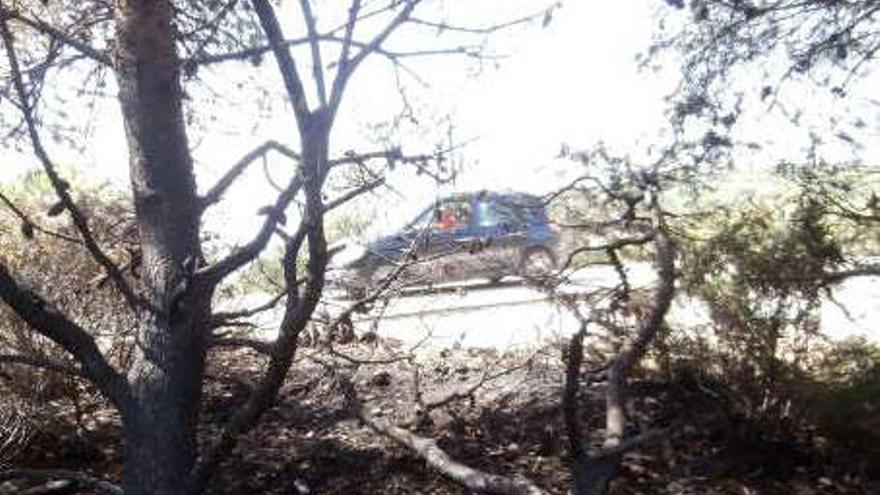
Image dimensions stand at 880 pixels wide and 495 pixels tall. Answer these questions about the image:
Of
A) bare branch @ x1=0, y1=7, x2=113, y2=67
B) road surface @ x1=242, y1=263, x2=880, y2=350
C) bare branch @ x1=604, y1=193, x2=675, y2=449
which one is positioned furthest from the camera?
road surface @ x1=242, y1=263, x2=880, y2=350

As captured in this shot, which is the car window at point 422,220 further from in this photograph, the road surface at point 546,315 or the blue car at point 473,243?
the road surface at point 546,315

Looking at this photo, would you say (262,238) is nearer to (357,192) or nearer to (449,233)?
(357,192)

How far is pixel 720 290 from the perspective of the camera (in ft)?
18.7

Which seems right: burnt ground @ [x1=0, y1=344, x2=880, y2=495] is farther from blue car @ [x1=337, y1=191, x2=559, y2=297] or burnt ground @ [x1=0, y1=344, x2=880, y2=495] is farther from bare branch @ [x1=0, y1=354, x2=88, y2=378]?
bare branch @ [x1=0, y1=354, x2=88, y2=378]

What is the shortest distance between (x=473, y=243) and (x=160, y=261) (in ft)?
5.18

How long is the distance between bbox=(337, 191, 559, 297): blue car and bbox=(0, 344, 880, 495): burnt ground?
0.66m

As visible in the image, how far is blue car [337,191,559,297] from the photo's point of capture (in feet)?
15.5

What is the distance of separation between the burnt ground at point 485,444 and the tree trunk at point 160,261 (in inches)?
76.4

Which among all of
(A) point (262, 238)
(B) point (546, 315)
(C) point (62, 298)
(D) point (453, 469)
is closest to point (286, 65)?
(A) point (262, 238)

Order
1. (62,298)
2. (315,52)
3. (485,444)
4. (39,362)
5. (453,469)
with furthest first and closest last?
(62,298)
(485,444)
(453,469)
(39,362)
(315,52)

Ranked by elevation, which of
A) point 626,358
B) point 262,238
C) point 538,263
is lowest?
point 626,358

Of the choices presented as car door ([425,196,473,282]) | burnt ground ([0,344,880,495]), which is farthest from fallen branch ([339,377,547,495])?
burnt ground ([0,344,880,495])

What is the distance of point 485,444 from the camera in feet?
18.8

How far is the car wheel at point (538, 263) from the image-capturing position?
5852 millimetres
